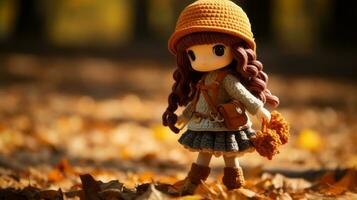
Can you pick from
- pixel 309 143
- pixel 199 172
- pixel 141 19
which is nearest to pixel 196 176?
pixel 199 172

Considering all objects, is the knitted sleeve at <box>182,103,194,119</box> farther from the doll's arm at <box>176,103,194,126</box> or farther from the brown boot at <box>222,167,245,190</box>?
the brown boot at <box>222,167,245,190</box>

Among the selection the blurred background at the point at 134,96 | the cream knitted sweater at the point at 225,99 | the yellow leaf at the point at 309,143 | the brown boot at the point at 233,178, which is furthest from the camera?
the yellow leaf at the point at 309,143

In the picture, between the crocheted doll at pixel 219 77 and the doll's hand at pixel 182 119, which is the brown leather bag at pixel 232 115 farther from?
the doll's hand at pixel 182 119

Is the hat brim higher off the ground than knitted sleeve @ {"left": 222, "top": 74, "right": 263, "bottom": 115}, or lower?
higher

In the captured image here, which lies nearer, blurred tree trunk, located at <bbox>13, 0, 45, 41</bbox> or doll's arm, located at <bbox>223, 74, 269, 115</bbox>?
doll's arm, located at <bbox>223, 74, 269, 115</bbox>

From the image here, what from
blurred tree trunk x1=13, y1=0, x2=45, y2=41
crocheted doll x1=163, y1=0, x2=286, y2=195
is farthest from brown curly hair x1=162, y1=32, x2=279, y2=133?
blurred tree trunk x1=13, y1=0, x2=45, y2=41

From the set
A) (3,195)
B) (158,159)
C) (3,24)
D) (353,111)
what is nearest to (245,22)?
(3,195)

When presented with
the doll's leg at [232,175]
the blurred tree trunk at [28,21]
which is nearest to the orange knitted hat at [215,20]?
the doll's leg at [232,175]

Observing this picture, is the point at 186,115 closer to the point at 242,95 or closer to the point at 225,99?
the point at 225,99
